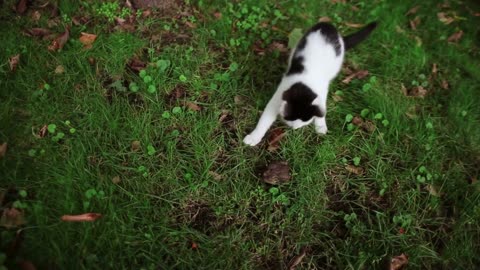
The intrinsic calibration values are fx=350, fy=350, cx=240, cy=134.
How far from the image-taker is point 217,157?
3150 mm

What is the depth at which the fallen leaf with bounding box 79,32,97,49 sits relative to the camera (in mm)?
3508

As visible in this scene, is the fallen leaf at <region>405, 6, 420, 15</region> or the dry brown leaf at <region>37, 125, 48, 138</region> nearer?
the dry brown leaf at <region>37, 125, 48, 138</region>

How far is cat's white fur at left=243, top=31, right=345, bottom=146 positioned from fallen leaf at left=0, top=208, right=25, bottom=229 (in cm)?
188

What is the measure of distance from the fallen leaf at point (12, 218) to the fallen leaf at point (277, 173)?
6.35 feet

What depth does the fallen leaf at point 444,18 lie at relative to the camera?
4.28 meters

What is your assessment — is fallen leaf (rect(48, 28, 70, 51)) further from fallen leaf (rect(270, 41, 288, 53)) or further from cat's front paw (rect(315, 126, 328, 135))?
cat's front paw (rect(315, 126, 328, 135))

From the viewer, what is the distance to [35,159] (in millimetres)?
2914

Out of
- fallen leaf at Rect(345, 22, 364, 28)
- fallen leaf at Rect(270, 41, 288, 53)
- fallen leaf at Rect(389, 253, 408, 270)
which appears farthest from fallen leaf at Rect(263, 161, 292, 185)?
fallen leaf at Rect(345, 22, 364, 28)

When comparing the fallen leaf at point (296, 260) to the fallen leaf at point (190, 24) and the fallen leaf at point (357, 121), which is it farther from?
the fallen leaf at point (190, 24)

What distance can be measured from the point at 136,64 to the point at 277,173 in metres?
1.76

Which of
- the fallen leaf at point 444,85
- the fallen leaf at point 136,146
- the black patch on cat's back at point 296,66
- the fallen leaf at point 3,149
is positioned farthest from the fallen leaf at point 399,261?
the fallen leaf at point 3,149

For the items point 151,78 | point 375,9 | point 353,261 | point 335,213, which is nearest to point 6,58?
point 151,78

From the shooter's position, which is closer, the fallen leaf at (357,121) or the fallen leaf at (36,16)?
the fallen leaf at (357,121)

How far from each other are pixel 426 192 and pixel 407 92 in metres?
1.14
